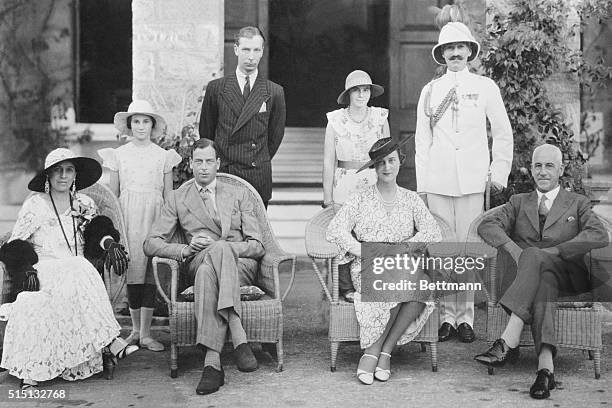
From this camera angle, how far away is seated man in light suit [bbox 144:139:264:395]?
4.64 m

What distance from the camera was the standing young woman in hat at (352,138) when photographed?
220 inches

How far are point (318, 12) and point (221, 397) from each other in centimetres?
834

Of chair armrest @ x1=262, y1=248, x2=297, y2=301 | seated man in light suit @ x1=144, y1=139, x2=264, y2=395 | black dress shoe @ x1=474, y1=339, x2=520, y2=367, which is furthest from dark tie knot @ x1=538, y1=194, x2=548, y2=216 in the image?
seated man in light suit @ x1=144, y1=139, x2=264, y2=395

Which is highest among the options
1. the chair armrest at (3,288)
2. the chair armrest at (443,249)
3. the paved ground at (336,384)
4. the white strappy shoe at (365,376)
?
the chair armrest at (443,249)

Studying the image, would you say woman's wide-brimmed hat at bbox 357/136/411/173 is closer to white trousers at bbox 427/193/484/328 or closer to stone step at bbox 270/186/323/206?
white trousers at bbox 427/193/484/328

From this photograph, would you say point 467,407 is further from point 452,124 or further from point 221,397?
point 452,124

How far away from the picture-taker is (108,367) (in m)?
4.72

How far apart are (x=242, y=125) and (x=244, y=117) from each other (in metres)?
0.05

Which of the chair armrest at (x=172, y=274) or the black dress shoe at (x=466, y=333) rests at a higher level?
the chair armrest at (x=172, y=274)

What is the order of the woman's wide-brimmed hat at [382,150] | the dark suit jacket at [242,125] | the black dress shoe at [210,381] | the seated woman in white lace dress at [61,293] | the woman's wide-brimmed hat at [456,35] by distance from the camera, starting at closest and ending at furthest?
the black dress shoe at [210,381], the seated woman in white lace dress at [61,293], the woman's wide-brimmed hat at [382,150], the woman's wide-brimmed hat at [456,35], the dark suit jacket at [242,125]

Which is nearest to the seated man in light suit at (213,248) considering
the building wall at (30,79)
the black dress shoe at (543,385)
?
the black dress shoe at (543,385)

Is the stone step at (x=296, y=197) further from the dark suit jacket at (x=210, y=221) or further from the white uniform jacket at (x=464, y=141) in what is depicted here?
the dark suit jacket at (x=210, y=221)

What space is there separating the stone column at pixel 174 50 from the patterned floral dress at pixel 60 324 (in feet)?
8.06

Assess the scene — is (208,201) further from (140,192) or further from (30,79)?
(30,79)
